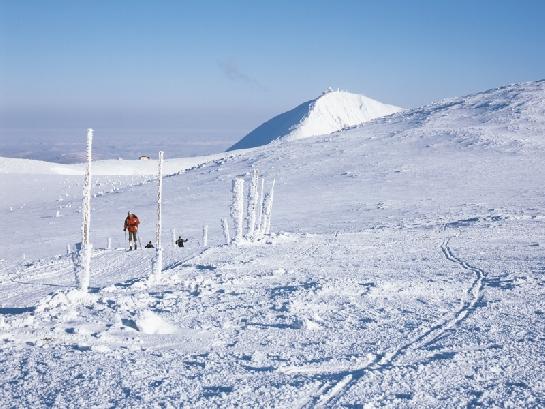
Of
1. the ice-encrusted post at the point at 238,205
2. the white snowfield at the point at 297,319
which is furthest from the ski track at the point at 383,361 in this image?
the ice-encrusted post at the point at 238,205

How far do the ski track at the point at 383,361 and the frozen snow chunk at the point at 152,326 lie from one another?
3.01 m

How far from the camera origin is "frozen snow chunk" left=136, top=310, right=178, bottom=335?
9648 millimetres

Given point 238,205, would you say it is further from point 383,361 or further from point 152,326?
point 383,361

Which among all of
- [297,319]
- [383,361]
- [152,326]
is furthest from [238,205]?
[383,361]

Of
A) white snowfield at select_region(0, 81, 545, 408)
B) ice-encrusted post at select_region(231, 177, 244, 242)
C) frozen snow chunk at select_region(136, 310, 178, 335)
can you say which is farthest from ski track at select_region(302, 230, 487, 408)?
ice-encrusted post at select_region(231, 177, 244, 242)

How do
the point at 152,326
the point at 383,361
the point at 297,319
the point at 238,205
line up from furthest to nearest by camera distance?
the point at 238,205, the point at 297,319, the point at 152,326, the point at 383,361

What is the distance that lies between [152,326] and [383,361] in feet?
12.0

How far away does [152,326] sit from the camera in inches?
382

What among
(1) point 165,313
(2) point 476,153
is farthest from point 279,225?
(2) point 476,153

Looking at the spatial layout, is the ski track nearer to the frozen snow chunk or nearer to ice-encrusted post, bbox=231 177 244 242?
the frozen snow chunk

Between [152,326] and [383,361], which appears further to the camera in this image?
[152,326]

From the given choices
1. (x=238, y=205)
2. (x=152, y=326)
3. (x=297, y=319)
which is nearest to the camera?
(x=152, y=326)

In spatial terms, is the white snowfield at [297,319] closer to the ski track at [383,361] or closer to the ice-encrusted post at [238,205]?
the ski track at [383,361]

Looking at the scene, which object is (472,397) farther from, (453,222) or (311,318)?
(453,222)
